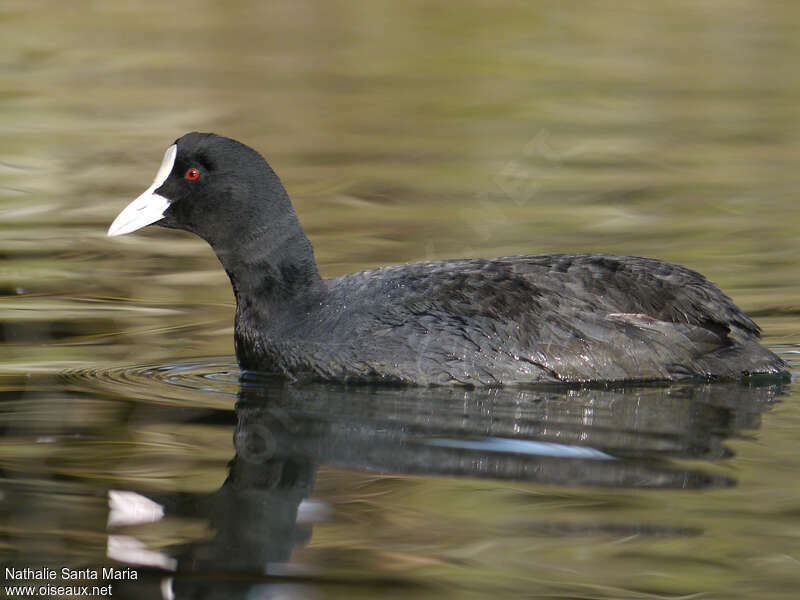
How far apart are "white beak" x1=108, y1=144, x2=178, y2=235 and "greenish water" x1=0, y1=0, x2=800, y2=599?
27.9 inches

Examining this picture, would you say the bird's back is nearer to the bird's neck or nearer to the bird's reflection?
the bird's reflection

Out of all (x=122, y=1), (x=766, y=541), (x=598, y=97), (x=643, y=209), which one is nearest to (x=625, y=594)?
(x=766, y=541)

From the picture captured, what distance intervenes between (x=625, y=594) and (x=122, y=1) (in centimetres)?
2132

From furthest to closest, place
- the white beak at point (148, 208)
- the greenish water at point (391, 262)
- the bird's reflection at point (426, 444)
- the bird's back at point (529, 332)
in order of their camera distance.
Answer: the white beak at point (148, 208)
the bird's back at point (529, 332)
the bird's reflection at point (426, 444)
the greenish water at point (391, 262)

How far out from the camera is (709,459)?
16.7 feet

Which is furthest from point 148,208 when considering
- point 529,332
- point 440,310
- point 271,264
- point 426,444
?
point 426,444

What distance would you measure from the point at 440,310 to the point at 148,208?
4.95 feet

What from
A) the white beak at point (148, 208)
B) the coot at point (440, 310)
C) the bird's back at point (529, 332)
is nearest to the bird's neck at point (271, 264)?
the coot at point (440, 310)

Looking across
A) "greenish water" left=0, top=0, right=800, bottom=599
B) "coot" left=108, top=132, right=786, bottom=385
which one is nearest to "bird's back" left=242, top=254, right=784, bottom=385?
"coot" left=108, top=132, right=786, bottom=385

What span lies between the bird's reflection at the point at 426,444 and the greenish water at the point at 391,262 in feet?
0.06

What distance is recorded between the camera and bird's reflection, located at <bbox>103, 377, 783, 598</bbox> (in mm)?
4367

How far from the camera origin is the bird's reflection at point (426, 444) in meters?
4.37

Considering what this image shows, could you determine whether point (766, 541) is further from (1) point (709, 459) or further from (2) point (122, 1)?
(2) point (122, 1)

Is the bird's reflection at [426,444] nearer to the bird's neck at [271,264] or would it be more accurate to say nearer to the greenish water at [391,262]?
the greenish water at [391,262]
